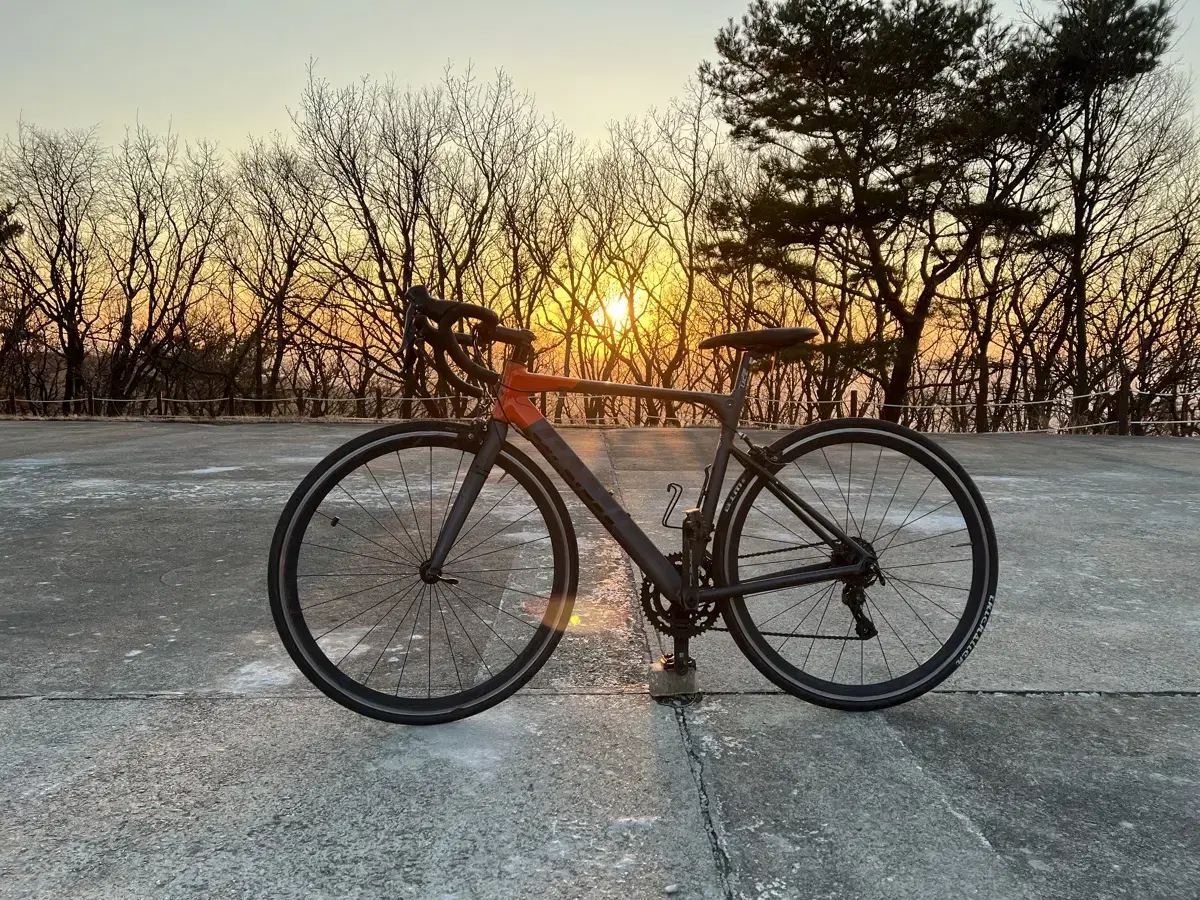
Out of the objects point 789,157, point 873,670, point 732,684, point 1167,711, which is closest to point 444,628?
point 732,684

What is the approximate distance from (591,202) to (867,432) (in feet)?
88.7

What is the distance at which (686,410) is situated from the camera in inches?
691

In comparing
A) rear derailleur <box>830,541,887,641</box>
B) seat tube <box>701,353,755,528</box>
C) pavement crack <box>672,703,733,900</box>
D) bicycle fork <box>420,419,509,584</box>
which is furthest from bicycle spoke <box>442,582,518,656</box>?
rear derailleur <box>830,541,887,641</box>

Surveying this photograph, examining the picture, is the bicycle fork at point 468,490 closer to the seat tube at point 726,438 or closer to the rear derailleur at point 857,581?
the seat tube at point 726,438

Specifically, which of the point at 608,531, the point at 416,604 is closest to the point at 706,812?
the point at 608,531

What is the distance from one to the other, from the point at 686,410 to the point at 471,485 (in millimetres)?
15655

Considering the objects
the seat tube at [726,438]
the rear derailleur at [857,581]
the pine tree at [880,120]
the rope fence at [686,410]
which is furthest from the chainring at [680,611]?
the pine tree at [880,120]

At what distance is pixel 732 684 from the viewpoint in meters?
2.33

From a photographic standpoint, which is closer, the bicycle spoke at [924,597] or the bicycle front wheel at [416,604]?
the bicycle front wheel at [416,604]

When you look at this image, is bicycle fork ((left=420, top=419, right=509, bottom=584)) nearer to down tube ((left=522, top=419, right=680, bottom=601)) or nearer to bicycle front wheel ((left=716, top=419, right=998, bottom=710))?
down tube ((left=522, top=419, right=680, bottom=601))

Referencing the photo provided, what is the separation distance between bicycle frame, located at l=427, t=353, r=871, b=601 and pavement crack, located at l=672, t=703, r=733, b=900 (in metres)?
0.31

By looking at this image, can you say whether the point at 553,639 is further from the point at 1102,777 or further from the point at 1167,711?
the point at 1167,711

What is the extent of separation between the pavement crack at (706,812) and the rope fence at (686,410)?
11.3m

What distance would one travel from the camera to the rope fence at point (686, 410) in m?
16.4
